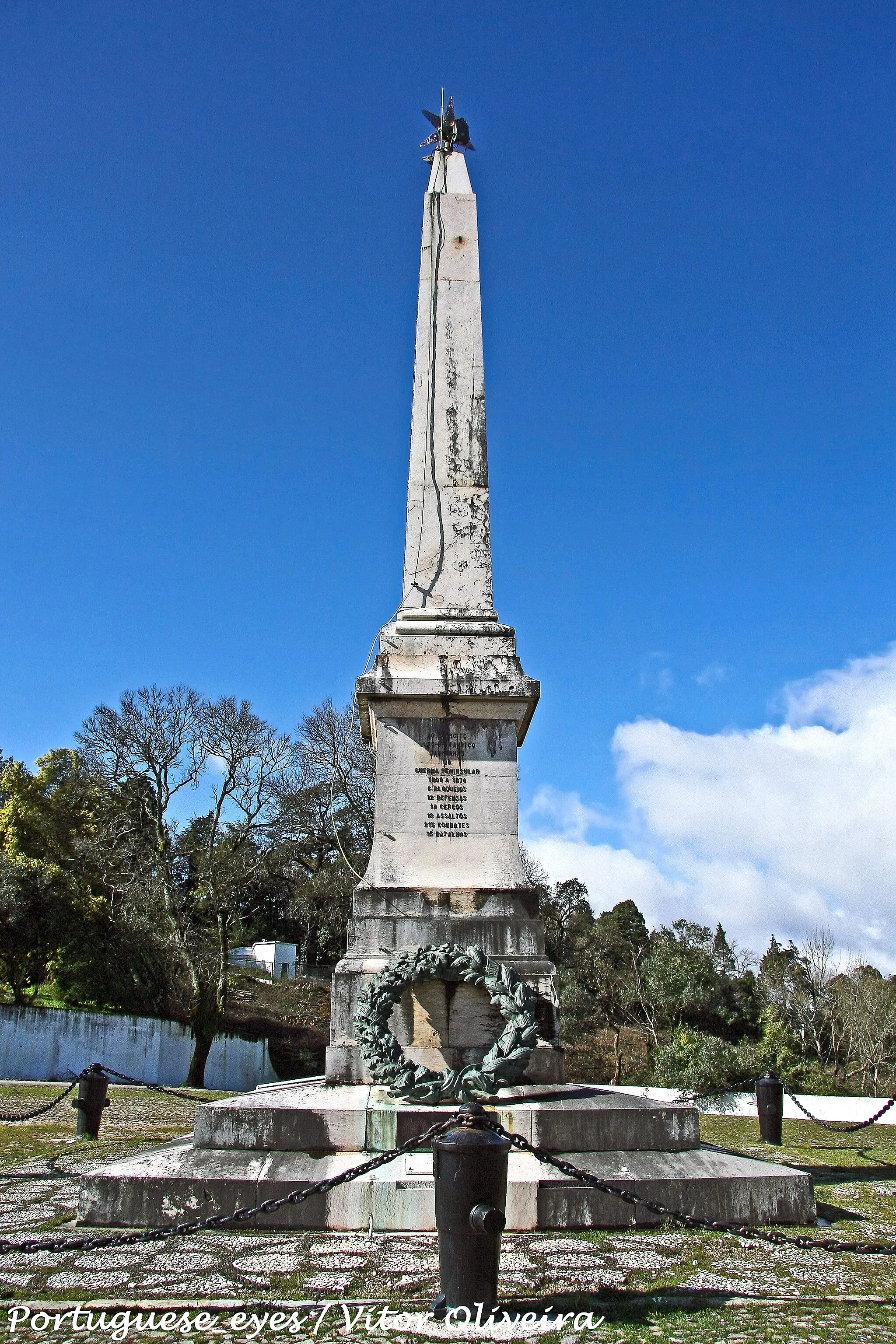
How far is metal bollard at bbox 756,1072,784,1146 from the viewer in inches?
388

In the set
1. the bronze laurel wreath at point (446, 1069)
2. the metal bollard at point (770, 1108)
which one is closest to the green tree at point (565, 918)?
the metal bollard at point (770, 1108)

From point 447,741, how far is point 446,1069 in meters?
2.48

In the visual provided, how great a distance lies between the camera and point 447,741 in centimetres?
752

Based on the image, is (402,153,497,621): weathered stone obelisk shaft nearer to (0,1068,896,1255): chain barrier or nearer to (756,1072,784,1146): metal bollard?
(0,1068,896,1255): chain barrier

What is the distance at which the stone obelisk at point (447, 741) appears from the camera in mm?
6445

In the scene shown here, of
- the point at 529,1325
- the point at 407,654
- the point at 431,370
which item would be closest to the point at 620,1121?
the point at 529,1325

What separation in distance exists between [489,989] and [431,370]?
5.79 meters

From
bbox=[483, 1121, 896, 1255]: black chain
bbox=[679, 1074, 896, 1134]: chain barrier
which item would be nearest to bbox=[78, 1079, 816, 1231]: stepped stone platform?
bbox=[679, 1074, 896, 1134]: chain barrier

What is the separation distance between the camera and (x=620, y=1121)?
5.72 metres

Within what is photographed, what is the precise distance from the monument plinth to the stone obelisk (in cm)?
1

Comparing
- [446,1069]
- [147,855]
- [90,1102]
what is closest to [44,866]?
[147,855]

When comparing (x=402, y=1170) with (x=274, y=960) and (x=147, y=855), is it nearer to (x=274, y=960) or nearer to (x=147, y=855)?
(x=147, y=855)

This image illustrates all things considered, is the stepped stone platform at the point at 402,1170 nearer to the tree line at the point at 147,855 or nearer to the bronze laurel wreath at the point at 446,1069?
the bronze laurel wreath at the point at 446,1069

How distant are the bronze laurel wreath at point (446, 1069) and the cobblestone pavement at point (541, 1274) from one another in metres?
0.88
